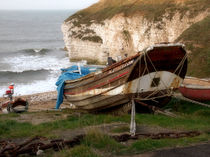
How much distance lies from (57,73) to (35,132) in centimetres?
3459

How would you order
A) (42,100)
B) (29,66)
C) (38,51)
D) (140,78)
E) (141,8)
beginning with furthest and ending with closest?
(38,51) < (29,66) < (141,8) < (42,100) < (140,78)

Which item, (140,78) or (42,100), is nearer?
(140,78)

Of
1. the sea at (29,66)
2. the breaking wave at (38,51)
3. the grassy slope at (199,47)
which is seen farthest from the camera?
the breaking wave at (38,51)

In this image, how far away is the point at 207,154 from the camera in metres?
6.09

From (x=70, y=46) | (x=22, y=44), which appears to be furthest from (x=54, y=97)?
(x=22, y=44)

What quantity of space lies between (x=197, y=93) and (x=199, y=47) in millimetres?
10093

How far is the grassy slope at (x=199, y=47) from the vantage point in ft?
→ 68.6

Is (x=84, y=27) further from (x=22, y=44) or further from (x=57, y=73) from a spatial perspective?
(x=22, y=44)

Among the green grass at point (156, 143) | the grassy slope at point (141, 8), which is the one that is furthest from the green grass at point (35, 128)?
the grassy slope at point (141, 8)

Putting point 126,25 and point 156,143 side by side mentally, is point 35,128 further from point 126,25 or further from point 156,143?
point 126,25

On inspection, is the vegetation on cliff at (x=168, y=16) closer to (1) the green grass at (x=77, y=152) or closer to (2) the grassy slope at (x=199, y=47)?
(2) the grassy slope at (x=199, y=47)

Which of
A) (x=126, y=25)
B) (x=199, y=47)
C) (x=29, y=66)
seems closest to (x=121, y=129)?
(x=199, y=47)

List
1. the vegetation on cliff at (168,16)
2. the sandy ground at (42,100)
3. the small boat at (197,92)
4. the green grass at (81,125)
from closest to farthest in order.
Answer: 1. the green grass at (81,125)
2. the small boat at (197,92)
3. the vegetation on cliff at (168,16)
4. the sandy ground at (42,100)

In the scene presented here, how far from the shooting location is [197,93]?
14.5 meters
